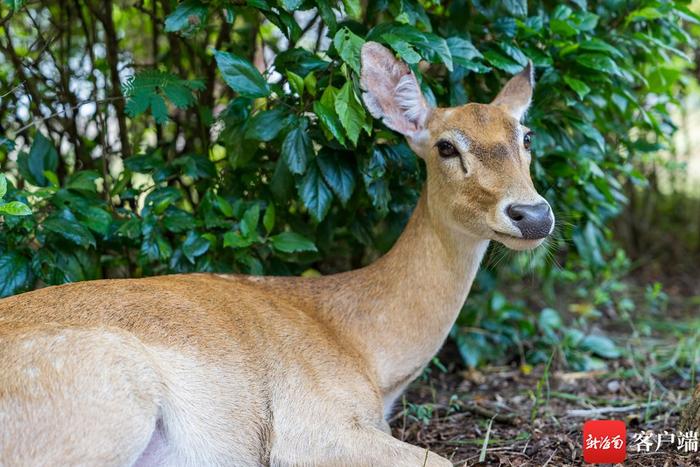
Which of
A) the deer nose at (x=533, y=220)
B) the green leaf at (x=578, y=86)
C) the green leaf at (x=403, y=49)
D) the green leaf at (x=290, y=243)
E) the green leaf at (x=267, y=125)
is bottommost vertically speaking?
the green leaf at (x=290, y=243)

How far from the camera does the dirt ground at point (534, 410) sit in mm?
4465

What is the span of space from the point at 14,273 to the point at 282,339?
151cm

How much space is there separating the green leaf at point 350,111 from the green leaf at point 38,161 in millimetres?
1799

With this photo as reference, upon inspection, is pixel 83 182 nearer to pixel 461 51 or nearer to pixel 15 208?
pixel 15 208

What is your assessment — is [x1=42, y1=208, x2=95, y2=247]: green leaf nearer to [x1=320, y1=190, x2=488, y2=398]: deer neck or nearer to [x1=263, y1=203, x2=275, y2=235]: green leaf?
[x1=263, y1=203, x2=275, y2=235]: green leaf

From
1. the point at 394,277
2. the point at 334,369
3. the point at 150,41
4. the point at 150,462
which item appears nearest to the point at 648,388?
the point at 394,277

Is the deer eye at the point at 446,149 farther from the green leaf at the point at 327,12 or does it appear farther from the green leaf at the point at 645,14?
the green leaf at the point at 645,14

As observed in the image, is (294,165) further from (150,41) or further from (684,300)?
(684,300)

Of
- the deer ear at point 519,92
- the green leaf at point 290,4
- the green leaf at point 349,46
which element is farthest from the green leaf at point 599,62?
the green leaf at point 290,4

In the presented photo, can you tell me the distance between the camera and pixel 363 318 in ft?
14.8

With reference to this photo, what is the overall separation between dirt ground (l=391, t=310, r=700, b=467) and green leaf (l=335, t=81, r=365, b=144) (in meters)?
1.77

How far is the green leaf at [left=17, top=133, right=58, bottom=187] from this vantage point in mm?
4805

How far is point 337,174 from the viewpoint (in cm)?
479

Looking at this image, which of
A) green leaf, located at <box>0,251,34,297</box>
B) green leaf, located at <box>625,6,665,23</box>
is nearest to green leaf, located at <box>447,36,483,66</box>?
green leaf, located at <box>625,6,665,23</box>
